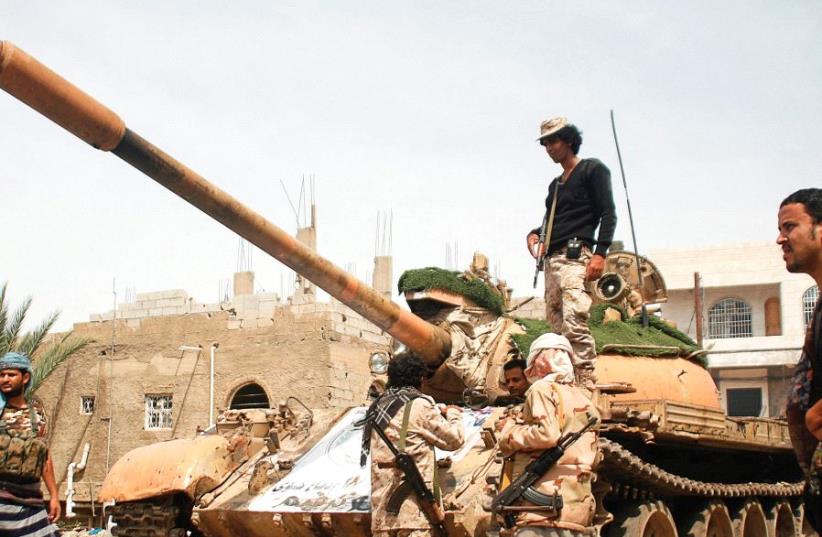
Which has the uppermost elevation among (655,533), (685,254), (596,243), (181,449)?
(685,254)

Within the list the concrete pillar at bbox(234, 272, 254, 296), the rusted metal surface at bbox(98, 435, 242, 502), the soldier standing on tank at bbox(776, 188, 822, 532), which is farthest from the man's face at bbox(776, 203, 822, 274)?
the concrete pillar at bbox(234, 272, 254, 296)

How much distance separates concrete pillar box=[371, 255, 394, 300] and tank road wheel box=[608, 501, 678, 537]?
712 inches

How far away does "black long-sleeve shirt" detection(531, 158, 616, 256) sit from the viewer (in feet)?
26.3

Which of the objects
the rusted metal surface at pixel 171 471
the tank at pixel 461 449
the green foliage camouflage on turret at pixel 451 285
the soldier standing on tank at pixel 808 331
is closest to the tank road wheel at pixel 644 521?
the tank at pixel 461 449

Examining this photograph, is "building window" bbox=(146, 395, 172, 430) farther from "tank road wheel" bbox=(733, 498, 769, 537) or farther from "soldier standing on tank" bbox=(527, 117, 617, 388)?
"soldier standing on tank" bbox=(527, 117, 617, 388)

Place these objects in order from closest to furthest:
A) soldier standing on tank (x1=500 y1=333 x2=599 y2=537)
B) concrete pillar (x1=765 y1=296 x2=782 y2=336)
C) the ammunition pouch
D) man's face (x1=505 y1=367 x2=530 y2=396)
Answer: soldier standing on tank (x1=500 y1=333 x2=599 y2=537)
the ammunition pouch
man's face (x1=505 y1=367 x2=530 y2=396)
concrete pillar (x1=765 y1=296 x2=782 y2=336)

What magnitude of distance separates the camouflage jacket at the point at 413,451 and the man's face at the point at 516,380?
1.62m

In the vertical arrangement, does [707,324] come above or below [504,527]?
above

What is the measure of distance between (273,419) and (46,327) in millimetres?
13020

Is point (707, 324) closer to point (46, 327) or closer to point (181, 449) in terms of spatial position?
point (46, 327)

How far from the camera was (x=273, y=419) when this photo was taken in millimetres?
9594

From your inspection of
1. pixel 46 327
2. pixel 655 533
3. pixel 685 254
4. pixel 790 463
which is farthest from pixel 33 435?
pixel 685 254

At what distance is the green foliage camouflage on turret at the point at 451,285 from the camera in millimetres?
9234

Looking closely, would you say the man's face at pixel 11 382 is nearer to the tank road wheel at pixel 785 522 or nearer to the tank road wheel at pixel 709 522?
the tank road wheel at pixel 709 522
